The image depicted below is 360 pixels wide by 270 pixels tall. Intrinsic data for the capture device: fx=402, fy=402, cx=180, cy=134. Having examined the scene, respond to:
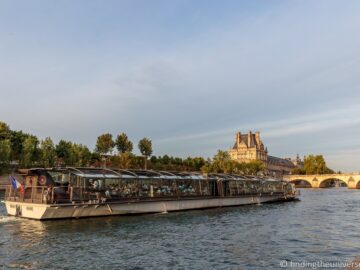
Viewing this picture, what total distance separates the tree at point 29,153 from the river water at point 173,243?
71.3m

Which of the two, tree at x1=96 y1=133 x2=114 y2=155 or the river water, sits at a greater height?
tree at x1=96 y1=133 x2=114 y2=155

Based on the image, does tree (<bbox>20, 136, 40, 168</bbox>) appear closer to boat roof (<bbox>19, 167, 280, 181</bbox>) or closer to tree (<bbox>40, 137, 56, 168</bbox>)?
tree (<bbox>40, 137, 56, 168</bbox>)

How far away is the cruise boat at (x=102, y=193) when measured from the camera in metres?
40.2

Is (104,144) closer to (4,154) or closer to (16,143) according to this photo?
(16,143)

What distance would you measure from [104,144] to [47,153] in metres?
26.2

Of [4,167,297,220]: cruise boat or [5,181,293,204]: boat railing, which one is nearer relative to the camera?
[5,181,293,204]: boat railing

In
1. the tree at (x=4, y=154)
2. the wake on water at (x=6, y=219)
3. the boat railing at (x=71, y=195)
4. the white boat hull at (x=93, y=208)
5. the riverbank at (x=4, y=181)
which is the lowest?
the wake on water at (x=6, y=219)

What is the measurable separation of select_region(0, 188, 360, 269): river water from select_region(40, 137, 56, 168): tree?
74.5 m

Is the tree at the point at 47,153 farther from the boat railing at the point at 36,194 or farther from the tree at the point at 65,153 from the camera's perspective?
the boat railing at the point at 36,194

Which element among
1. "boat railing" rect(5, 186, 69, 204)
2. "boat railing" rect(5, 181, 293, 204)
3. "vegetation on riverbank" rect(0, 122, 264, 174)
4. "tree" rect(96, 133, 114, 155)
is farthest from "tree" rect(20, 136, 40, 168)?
"boat railing" rect(5, 186, 69, 204)

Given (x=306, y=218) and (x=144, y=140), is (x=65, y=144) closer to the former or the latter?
(x=144, y=140)

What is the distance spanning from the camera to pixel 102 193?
4422 cm

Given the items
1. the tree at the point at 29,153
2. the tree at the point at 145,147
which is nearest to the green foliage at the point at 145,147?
the tree at the point at 145,147

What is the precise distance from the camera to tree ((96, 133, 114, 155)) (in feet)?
449
